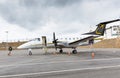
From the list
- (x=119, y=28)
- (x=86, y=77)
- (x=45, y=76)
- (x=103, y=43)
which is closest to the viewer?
(x=86, y=77)

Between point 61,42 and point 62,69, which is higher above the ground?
point 61,42

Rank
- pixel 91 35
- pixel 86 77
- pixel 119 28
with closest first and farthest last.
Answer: pixel 86 77 < pixel 91 35 < pixel 119 28

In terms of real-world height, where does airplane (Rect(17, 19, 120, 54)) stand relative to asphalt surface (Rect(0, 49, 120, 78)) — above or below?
above

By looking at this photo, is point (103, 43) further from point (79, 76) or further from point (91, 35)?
point (79, 76)

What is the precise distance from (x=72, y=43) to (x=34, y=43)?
6.23 metres

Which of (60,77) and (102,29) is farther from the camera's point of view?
(102,29)

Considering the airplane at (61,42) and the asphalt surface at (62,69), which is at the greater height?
the airplane at (61,42)

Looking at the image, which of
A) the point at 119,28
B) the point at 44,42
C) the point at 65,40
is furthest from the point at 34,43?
the point at 119,28

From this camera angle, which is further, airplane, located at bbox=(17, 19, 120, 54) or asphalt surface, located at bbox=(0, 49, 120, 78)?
airplane, located at bbox=(17, 19, 120, 54)

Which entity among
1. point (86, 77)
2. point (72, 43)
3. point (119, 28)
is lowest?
point (86, 77)

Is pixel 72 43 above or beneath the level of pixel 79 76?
above

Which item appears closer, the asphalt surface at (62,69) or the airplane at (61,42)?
the asphalt surface at (62,69)

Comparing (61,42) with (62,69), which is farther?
(61,42)

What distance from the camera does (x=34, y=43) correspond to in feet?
127
